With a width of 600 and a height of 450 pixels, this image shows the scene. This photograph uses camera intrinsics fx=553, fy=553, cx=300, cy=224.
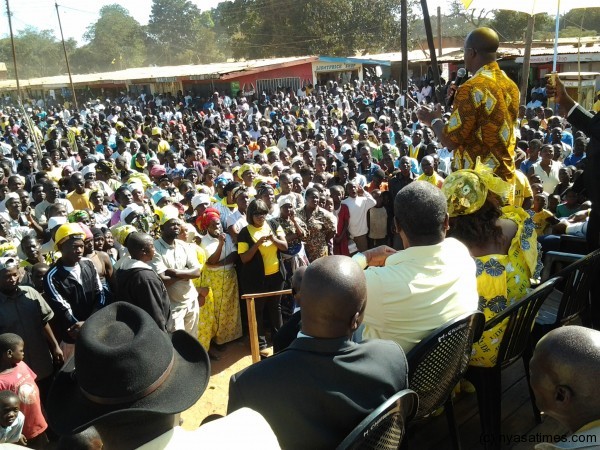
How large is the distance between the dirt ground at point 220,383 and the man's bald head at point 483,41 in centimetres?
336

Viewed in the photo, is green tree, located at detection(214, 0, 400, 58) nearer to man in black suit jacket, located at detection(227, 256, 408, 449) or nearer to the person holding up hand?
the person holding up hand

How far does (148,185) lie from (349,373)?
6811 mm

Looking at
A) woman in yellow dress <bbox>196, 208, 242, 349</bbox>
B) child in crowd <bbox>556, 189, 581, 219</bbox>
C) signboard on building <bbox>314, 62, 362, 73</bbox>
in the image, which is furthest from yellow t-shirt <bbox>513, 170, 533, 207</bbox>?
signboard on building <bbox>314, 62, 362, 73</bbox>

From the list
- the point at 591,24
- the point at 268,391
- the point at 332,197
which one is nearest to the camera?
the point at 268,391

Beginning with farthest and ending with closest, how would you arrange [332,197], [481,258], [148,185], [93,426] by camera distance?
[148,185]
[332,197]
[481,258]
[93,426]

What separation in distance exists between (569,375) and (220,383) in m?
3.90

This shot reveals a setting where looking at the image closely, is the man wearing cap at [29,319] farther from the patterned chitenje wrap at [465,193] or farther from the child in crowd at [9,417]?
the patterned chitenje wrap at [465,193]

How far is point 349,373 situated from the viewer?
1.87 meters

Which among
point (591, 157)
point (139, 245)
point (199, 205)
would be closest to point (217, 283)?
point (199, 205)

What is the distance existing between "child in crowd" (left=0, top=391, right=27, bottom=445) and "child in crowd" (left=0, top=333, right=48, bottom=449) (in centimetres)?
20

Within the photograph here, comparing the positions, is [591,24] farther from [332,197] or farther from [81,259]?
[81,259]

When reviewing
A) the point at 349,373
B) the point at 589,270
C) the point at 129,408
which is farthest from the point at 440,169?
the point at 129,408

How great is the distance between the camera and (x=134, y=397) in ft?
4.76

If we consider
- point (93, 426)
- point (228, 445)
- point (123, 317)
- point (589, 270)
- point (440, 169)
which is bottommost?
point (440, 169)
